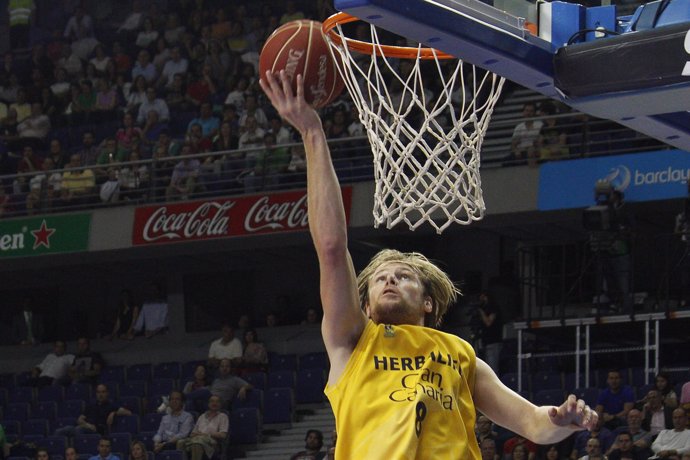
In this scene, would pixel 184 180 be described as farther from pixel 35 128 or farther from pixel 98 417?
pixel 35 128

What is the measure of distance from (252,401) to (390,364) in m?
11.3

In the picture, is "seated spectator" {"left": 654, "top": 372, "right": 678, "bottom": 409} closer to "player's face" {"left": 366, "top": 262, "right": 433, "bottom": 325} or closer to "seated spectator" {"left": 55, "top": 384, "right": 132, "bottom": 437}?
"seated spectator" {"left": 55, "top": 384, "right": 132, "bottom": 437}

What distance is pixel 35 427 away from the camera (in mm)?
16141

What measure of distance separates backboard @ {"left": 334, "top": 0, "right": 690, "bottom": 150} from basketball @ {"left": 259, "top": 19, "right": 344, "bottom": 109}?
0.29 meters

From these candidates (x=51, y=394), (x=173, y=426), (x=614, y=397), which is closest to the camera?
(x=614, y=397)

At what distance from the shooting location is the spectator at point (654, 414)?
11.8 m

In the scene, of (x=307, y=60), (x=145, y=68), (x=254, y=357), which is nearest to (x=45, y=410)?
(x=254, y=357)

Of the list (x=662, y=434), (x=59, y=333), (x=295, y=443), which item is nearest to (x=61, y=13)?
(x=59, y=333)

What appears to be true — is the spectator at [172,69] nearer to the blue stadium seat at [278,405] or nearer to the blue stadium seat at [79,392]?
the blue stadium seat at [79,392]

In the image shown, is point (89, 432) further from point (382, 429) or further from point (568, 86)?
point (382, 429)

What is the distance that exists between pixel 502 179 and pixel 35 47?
30.9ft

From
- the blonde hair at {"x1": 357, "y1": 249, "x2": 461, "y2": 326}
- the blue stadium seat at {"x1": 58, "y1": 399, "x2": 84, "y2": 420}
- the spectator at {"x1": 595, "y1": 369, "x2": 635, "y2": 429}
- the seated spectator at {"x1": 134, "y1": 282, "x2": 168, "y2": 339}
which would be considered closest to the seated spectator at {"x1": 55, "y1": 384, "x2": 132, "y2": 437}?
the blue stadium seat at {"x1": 58, "y1": 399, "x2": 84, "y2": 420}

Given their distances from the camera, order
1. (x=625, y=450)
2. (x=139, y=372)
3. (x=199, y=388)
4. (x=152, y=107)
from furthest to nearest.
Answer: (x=152, y=107), (x=139, y=372), (x=199, y=388), (x=625, y=450)

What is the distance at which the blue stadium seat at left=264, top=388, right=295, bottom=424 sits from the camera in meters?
15.3
